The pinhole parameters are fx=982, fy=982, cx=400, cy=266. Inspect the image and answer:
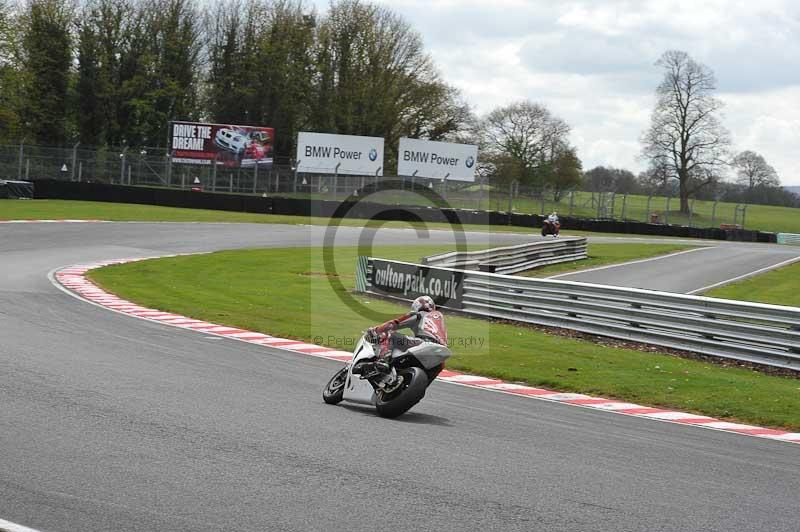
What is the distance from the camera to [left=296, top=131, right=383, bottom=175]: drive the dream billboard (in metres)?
62.5

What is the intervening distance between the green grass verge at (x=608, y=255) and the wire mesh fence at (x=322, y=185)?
13.1 m

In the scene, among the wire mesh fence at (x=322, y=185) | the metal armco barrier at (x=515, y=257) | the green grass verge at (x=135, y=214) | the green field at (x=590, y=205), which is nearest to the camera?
the metal armco barrier at (x=515, y=257)

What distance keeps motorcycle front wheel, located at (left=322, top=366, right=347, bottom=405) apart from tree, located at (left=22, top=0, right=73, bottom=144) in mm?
57497

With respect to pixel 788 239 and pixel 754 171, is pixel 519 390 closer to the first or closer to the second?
pixel 788 239

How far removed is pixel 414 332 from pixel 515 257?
2068 cm

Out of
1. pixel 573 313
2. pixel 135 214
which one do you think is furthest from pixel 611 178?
pixel 573 313

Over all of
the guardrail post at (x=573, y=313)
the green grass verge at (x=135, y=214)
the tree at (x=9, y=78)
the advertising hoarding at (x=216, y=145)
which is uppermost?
the tree at (x=9, y=78)

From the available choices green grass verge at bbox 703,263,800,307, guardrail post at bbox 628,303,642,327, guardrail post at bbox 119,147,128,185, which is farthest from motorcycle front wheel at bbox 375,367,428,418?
guardrail post at bbox 119,147,128,185

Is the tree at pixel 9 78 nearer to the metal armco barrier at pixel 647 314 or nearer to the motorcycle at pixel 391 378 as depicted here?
the metal armco barrier at pixel 647 314

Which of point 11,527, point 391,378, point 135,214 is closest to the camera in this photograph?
point 11,527

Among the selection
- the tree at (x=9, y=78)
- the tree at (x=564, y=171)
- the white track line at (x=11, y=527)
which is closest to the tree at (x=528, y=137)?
the tree at (x=564, y=171)

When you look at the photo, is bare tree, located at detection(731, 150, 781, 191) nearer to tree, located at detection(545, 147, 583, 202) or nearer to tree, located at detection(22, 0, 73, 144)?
tree, located at detection(545, 147, 583, 202)

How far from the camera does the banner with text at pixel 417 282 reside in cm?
1984

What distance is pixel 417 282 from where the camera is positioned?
67.2ft
